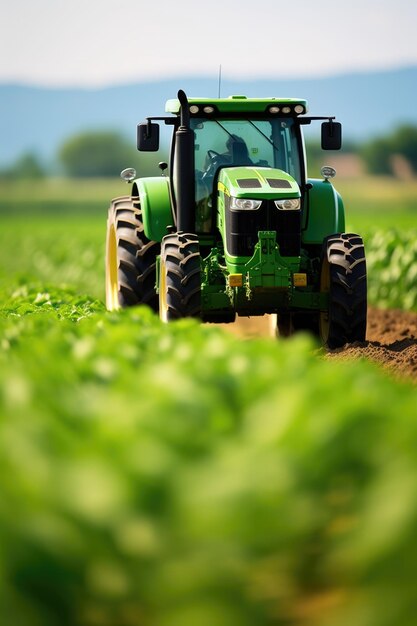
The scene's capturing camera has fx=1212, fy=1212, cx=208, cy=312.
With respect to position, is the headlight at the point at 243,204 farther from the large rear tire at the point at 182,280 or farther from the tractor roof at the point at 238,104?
the tractor roof at the point at 238,104

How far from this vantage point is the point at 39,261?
3356cm

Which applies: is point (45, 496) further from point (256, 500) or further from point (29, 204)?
point (29, 204)

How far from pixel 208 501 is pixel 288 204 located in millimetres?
7817

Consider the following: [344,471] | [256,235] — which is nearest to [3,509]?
[344,471]

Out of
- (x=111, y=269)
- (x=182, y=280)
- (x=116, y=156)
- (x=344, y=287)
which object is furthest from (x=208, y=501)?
(x=116, y=156)

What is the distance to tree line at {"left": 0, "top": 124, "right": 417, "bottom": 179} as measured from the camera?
452 feet

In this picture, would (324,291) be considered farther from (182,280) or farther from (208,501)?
(208,501)

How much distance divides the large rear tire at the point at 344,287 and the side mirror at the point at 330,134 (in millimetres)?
1113

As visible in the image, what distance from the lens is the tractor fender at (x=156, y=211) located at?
1168 cm

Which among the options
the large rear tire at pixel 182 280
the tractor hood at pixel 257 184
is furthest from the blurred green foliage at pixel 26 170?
the large rear tire at pixel 182 280

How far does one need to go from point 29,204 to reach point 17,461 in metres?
112

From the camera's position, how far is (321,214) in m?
11.7

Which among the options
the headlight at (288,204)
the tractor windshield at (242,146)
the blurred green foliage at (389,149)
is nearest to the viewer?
the headlight at (288,204)

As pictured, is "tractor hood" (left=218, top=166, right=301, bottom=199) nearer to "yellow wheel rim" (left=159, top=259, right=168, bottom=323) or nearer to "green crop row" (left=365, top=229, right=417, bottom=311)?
"yellow wheel rim" (left=159, top=259, right=168, bottom=323)
